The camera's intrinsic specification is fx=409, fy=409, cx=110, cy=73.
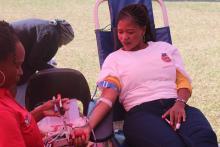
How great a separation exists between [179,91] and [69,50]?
14.2 ft

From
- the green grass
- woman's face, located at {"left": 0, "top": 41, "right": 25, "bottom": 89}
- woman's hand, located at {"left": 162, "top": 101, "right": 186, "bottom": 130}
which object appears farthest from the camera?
the green grass

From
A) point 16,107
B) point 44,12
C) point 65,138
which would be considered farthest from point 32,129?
point 44,12

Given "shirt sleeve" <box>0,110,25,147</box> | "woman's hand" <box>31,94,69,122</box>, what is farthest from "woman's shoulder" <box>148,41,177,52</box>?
"shirt sleeve" <box>0,110,25,147</box>

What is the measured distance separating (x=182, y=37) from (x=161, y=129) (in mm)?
5649

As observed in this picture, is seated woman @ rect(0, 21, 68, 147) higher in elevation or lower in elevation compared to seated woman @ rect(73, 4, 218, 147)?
higher

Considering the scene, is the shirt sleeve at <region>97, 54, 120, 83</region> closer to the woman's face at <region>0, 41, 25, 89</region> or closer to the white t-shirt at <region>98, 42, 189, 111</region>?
the white t-shirt at <region>98, 42, 189, 111</region>

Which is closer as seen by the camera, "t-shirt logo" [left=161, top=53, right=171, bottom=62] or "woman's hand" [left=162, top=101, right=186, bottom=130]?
"woman's hand" [left=162, top=101, right=186, bottom=130]

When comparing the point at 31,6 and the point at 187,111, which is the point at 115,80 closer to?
the point at 187,111

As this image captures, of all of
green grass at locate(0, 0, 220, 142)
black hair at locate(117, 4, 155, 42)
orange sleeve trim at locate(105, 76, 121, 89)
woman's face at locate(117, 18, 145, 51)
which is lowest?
green grass at locate(0, 0, 220, 142)

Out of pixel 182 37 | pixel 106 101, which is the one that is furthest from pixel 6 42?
pixel 182 37

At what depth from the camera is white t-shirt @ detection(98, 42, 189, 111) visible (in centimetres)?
282

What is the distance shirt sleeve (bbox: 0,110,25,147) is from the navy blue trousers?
1171mm

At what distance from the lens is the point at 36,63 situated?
324 cm

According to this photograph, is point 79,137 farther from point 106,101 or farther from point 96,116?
point 106,101
